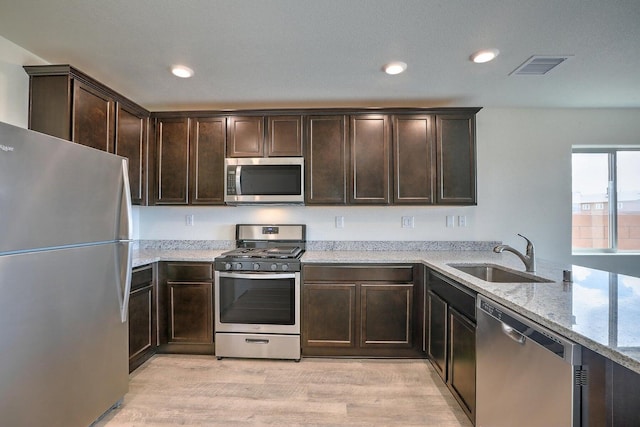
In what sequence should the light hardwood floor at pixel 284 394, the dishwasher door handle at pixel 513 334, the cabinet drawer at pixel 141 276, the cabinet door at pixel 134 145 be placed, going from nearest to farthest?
the dishwasher door handle at pixel 513 334, the light hardwood floor at pixel 284 394, the cabinet drawer at pixel 141 276, the cabinet door at pixel 134 145

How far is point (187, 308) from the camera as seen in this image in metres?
2.69

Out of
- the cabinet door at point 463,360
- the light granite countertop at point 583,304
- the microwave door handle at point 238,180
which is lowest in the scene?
the cabinet door at point 463,360

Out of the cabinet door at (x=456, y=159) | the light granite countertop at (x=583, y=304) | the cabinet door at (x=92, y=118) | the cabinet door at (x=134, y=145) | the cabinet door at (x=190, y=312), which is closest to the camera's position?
the light granite countertop at (x=583, y=304)

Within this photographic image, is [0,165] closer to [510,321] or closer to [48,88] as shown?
[48,88]

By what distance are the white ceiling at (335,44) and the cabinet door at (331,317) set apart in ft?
6.21

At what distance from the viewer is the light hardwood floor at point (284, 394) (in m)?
1.85

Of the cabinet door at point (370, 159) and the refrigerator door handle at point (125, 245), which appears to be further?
the cabinet door at point (370, 159)

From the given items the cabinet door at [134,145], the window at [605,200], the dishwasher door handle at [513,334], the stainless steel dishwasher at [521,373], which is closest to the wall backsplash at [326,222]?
the cabinet door at [134,145]

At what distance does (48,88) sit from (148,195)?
45.8 inches

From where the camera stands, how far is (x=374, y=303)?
8.56 feet

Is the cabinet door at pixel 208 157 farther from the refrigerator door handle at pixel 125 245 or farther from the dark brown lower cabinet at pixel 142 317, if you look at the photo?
the refrigerator door handle at pixel 125 245

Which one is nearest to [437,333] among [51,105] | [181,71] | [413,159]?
[413,159]

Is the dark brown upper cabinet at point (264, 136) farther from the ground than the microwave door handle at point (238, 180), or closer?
farther from the ground

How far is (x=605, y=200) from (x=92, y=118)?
508 cm
